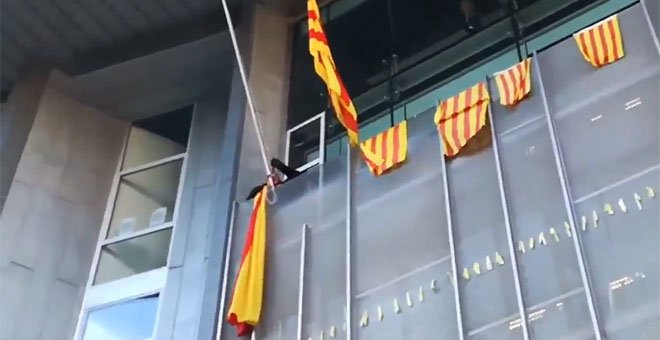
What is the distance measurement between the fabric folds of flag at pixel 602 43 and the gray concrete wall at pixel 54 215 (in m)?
8.20

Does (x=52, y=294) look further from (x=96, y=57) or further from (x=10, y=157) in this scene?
(x=96, y=57)

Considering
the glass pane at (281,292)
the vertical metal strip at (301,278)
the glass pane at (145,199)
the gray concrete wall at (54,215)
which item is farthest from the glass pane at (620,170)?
the gray concrete wall at (54,215)

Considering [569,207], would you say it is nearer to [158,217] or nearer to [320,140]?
[320,140]

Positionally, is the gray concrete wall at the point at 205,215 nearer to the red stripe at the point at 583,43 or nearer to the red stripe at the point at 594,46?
the red stripe at the point at 583,43

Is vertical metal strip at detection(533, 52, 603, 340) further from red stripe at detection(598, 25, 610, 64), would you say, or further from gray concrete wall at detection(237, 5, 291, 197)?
gray concrete wall at detection(237, 5, 291, 197)

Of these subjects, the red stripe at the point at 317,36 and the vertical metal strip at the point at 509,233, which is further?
the red stripe at the point at 317,36

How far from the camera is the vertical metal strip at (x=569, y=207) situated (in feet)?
24.2

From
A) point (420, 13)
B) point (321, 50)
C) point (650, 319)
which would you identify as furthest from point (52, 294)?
point (650, 319)

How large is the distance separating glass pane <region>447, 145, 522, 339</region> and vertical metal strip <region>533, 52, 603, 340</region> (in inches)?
25.6

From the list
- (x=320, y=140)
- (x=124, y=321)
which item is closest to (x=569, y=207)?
(x=320, y=140)

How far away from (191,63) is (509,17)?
205 inches

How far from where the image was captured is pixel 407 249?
9.28 metres

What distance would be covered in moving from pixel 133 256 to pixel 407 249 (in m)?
5.90

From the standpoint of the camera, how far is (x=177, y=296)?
1253 centimetres
